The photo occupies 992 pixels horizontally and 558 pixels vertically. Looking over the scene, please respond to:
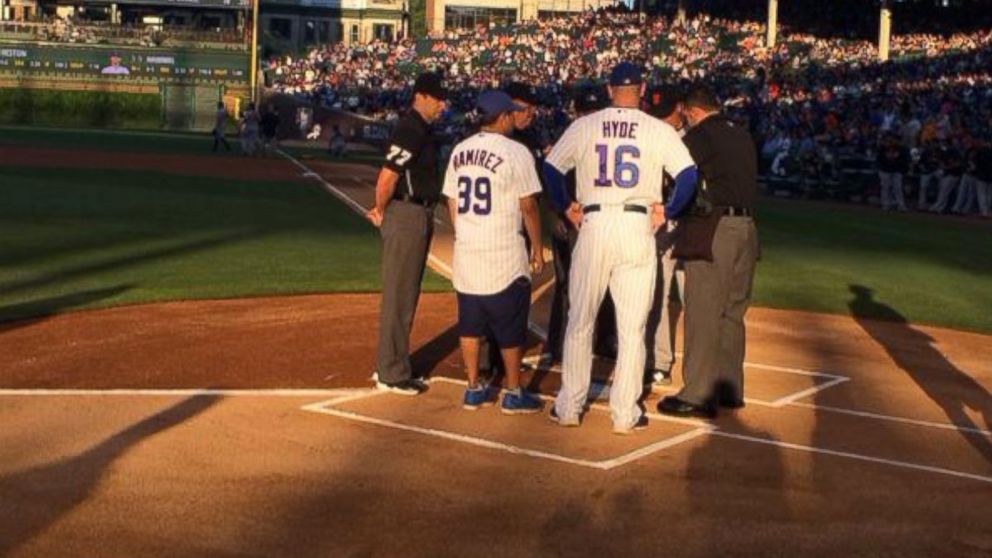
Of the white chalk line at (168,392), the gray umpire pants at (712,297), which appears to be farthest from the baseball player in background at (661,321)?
the white chalk line at (168,392)

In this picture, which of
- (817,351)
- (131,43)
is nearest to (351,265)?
(817,351)

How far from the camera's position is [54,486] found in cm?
608

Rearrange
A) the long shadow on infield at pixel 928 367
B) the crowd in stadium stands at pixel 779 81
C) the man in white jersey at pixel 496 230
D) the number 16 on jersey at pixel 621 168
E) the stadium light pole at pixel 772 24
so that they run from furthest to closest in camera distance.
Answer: the stadium light pole at pixel 772 24 < the crowd in stadium stands at pixel 779 81 < the long shadow on infield at pixel 928 367 < the man in white jersey at pixel 496 230 < the number 16 on jersey at pixel 621 168

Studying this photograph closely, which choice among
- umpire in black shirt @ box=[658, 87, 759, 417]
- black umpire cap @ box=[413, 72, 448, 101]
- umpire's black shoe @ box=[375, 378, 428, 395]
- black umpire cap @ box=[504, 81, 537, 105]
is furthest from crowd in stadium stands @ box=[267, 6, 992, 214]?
umpire's black shoe @ box=[375, 378, 428, 395]

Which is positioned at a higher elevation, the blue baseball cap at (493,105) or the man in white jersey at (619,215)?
the blue baseball cap at (493,105)

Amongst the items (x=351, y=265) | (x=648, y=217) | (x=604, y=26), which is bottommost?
(x=351, y=265)

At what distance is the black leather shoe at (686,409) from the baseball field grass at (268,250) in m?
5.87

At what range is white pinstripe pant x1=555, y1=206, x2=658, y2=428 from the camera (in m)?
7.23

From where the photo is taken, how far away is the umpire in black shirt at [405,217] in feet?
26.9

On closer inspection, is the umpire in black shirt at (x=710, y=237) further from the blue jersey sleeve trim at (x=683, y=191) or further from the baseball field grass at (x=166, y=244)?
the baseball field grass at (x=166, y=244)

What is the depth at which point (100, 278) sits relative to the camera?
13750 mm

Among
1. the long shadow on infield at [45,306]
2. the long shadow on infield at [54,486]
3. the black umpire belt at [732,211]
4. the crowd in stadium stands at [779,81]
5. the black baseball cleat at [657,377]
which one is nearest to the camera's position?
the long shadow on infield at [54,486]

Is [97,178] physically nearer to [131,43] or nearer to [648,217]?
[648,217]

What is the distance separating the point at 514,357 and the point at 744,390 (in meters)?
1.86
